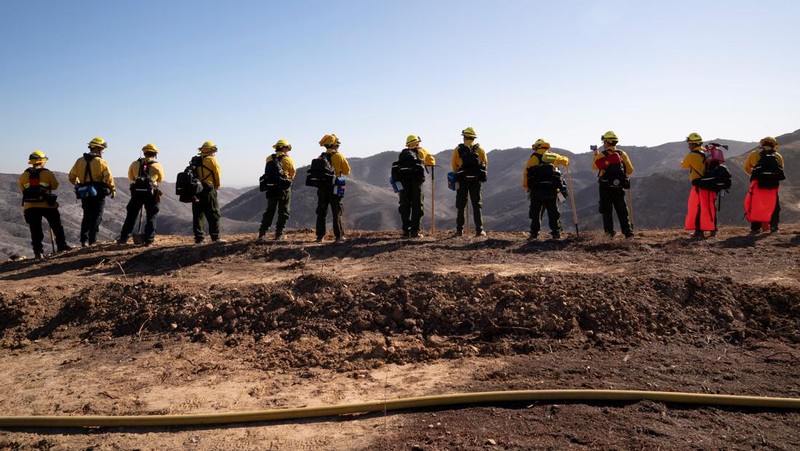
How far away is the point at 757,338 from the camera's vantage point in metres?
5.75

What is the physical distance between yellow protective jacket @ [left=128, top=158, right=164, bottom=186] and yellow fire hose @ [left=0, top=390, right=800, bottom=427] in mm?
6931

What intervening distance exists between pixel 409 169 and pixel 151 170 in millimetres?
5289

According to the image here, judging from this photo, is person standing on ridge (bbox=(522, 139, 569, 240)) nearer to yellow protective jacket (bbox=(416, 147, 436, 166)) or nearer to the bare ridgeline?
the bare ridgeline

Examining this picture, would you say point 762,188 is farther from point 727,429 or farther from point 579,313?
point 727,429

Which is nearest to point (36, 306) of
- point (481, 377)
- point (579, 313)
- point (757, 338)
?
point (481, 377)

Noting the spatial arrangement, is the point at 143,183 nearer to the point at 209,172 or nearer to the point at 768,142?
the point at 209,172

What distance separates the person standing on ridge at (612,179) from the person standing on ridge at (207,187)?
7.64 meters

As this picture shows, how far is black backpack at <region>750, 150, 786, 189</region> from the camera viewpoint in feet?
34.3

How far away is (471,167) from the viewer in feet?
33.9

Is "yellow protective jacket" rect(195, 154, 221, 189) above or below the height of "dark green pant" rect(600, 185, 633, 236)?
above

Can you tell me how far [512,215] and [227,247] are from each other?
2955 centimetres

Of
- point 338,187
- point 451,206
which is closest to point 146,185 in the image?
point 338,187

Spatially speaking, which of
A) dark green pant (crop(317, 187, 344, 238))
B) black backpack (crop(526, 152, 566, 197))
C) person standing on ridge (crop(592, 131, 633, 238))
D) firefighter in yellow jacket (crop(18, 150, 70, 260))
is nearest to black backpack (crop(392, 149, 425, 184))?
dark green pant (crop(317, 187, 344, 238))

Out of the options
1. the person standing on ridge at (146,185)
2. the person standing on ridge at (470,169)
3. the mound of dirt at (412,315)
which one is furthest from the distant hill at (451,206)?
the mound of dirt at (412,315)
